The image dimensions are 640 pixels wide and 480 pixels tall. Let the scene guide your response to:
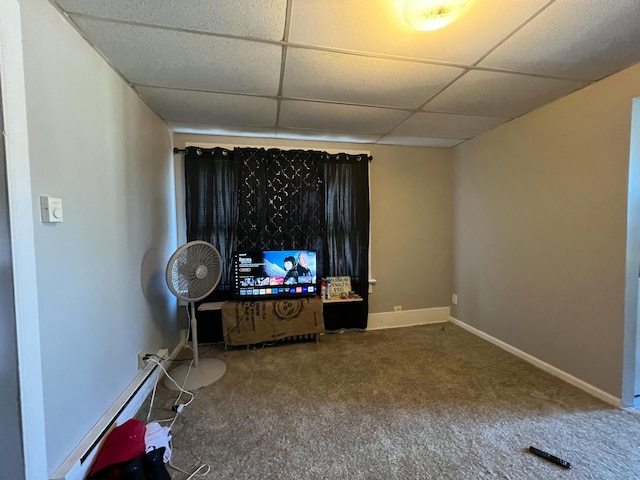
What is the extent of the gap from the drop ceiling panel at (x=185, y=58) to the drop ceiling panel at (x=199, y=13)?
0.22 feet

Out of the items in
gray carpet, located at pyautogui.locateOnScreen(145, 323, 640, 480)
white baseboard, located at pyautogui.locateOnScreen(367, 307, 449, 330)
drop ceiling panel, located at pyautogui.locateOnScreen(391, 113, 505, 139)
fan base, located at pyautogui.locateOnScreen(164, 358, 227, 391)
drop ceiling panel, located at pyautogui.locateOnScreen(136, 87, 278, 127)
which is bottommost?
gray carpet, located at pyautogui.locateOnScreen(145, 323, 640, 480)

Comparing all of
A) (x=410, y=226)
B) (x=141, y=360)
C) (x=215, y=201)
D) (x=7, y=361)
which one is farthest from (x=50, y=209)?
(x=410, y=226)

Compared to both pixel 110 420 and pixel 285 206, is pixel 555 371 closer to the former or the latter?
pixel 285 206

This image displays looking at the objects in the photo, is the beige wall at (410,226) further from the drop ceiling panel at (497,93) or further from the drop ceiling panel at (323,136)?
Answer: the drop ceiling panel at (497,93)

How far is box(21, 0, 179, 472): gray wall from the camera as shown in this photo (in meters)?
1.16

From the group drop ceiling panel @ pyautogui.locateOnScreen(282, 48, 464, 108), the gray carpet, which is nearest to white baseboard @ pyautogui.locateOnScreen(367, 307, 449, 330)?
the gray carpet

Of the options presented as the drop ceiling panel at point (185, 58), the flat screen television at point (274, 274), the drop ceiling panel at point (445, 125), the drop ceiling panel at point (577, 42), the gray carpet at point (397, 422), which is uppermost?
the drop ceiling panel at point (185, 58)

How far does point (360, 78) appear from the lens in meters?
1.87

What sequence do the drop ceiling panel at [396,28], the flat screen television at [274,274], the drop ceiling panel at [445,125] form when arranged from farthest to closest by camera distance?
the flat screen television at [274,274]
the drop ceiling panel at [445,125]
the drop ceiling panel at [396,28]

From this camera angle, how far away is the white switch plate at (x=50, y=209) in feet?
3.80

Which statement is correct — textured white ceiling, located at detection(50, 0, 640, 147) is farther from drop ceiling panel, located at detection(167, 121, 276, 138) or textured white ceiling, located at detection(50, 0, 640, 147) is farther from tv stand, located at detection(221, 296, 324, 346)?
tv stand, located at detection(221, 296, 324, 346)

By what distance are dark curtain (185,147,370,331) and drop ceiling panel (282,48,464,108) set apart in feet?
3.41

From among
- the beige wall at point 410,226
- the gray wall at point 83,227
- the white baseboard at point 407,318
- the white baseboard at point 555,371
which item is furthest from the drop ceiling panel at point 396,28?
the white baseboard at point 407,318

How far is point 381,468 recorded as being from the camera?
55.6 inches
